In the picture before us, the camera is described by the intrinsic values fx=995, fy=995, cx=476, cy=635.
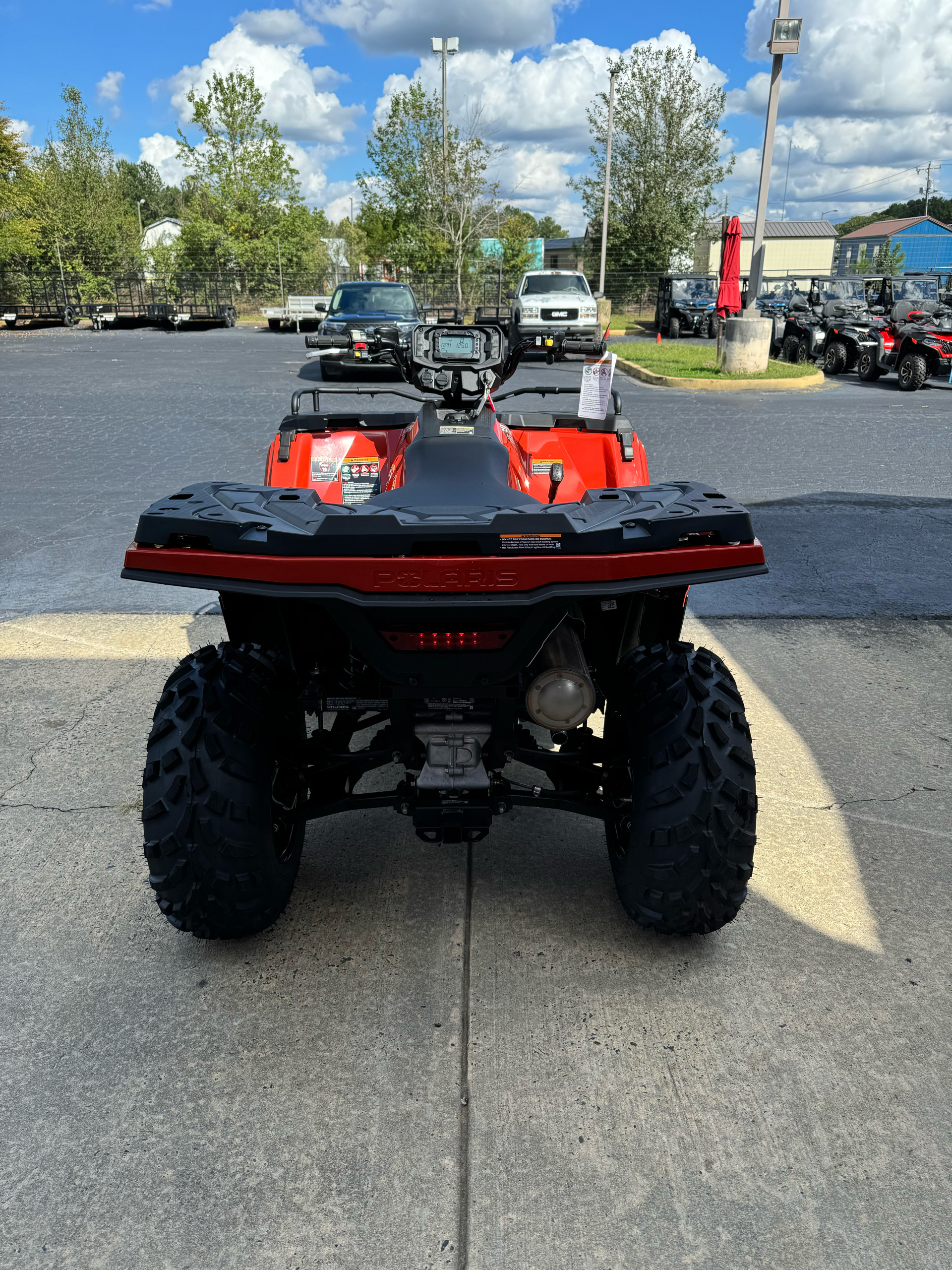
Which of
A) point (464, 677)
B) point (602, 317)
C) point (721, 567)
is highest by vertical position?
point (721, 567)

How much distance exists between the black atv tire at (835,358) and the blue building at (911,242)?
3325 inches

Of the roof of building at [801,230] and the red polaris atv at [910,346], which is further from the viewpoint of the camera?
the roof of building at [801,230]

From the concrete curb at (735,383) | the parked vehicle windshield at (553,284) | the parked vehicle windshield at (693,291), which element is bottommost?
the concrete curb at (735,383)

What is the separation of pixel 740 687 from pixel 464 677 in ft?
8.18

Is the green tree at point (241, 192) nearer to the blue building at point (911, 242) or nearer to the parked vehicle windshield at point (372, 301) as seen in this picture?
the parked vehicle windshield at point (372, 301)

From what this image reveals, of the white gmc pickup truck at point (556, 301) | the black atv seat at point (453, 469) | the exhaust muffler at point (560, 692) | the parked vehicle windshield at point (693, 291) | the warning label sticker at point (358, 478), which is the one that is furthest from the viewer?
the parked vehicle windshield at point (693, 291)

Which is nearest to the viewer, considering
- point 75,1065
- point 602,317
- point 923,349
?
point 75,1065

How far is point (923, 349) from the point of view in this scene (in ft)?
52.1

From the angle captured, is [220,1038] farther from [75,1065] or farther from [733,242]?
[733,242]

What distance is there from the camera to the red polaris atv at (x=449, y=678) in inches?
85.5

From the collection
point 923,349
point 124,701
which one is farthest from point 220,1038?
point 923,349

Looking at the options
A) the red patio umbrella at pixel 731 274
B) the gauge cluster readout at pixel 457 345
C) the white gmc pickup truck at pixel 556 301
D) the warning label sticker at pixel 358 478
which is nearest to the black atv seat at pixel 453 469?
the gauge cluster readout at pixel 457 345

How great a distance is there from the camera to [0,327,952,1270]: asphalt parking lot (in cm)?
196

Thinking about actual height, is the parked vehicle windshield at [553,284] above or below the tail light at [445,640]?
below
